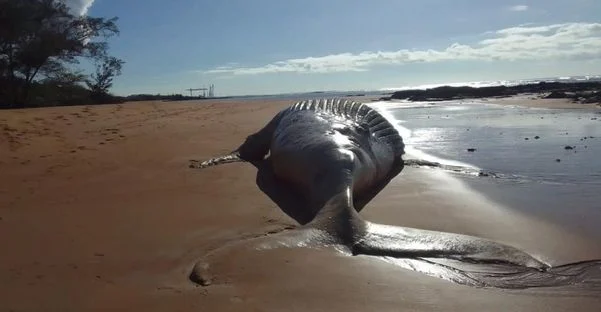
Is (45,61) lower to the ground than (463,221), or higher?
higher

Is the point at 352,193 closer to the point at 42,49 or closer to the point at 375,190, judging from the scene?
the point at 375,190

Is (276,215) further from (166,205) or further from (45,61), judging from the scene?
(45,61)

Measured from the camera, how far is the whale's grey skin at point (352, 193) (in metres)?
2.87

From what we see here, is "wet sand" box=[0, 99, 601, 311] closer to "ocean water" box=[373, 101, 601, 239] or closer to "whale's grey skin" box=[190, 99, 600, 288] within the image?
"whale's grey skin" box=[190, 99, 600, 288]

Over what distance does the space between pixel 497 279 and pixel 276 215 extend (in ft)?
6.69

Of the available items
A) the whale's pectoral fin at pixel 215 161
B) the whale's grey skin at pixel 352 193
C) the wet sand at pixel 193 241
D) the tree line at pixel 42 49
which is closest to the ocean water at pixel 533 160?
the wet sand at pixel 193 241

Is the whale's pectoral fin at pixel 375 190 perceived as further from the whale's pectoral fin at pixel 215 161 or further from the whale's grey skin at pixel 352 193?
the whale's pectoral fin at pixel 215 161

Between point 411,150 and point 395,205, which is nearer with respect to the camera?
point 395,205

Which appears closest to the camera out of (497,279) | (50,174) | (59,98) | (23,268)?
(497,279)

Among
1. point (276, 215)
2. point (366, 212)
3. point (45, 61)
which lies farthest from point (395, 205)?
point (45, 61)

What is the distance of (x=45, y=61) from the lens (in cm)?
2200

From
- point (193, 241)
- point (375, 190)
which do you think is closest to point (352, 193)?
point (375, 190)

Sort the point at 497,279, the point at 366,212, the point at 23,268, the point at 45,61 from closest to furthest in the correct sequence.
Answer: the point at 497,279 → the point at 23,268 → the point at 366,212 → the point at 45,61

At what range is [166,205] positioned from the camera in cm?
459
